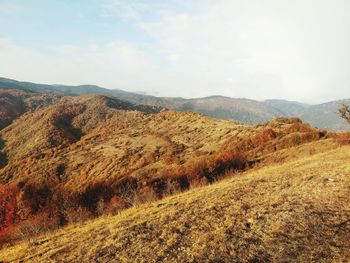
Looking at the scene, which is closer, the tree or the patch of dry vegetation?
the tree

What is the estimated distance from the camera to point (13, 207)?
186 feet

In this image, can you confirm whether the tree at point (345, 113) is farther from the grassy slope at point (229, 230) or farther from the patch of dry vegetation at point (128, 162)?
the grassy slope at point (229, 230)

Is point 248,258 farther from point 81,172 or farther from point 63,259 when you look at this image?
point 81,172

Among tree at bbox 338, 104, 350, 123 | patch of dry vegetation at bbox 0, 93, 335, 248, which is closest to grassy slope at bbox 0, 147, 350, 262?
patch of dry vegetation at bbox 0, 93, 335, 248

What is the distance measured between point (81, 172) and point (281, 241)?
55323 millimetres

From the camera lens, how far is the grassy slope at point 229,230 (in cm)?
1223

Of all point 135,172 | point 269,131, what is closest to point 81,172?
point 135,172

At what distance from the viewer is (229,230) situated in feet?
46.0

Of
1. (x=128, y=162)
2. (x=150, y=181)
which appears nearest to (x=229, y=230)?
(x=150, y=181)

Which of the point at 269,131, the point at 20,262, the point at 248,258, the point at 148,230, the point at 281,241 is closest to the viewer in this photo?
the point at 248,258

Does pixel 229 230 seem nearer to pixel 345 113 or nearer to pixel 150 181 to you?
pixel 345 113

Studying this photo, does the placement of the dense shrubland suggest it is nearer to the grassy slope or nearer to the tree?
the tree

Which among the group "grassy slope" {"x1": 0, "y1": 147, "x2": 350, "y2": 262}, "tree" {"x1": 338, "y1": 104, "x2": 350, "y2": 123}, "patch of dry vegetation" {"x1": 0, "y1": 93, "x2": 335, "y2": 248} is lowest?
"patch of dry vegetation" {"x1": 0, "y1": 93, "x2": 335, "y2": 248}

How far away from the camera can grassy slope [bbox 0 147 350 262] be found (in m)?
12.2
